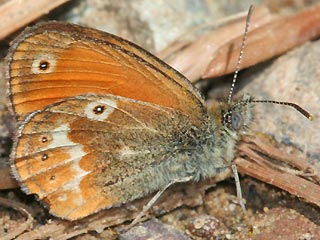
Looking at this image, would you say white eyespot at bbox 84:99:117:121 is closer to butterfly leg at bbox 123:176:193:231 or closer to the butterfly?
the butterfly

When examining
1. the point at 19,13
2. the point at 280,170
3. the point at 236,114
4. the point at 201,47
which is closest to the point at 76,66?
the point at 19,13

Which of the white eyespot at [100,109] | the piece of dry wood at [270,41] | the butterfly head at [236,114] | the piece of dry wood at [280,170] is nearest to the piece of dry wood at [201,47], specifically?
the piece of dry wood at [270,41]

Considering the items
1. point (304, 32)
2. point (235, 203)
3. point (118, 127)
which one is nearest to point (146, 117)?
point (118, 127)

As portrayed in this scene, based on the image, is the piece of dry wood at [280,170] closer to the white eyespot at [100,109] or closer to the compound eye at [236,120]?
the compound eye at [236,120]

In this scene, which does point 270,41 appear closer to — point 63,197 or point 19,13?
point 19,13

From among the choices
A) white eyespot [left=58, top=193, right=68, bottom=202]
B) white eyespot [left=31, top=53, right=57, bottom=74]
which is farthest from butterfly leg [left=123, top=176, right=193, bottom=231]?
white eyespot [left=31, top=53, right=57, bottom=74]

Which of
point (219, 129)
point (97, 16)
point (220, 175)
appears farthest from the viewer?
point (97, 16)

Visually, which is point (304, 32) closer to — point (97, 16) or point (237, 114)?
point (237, 114)
